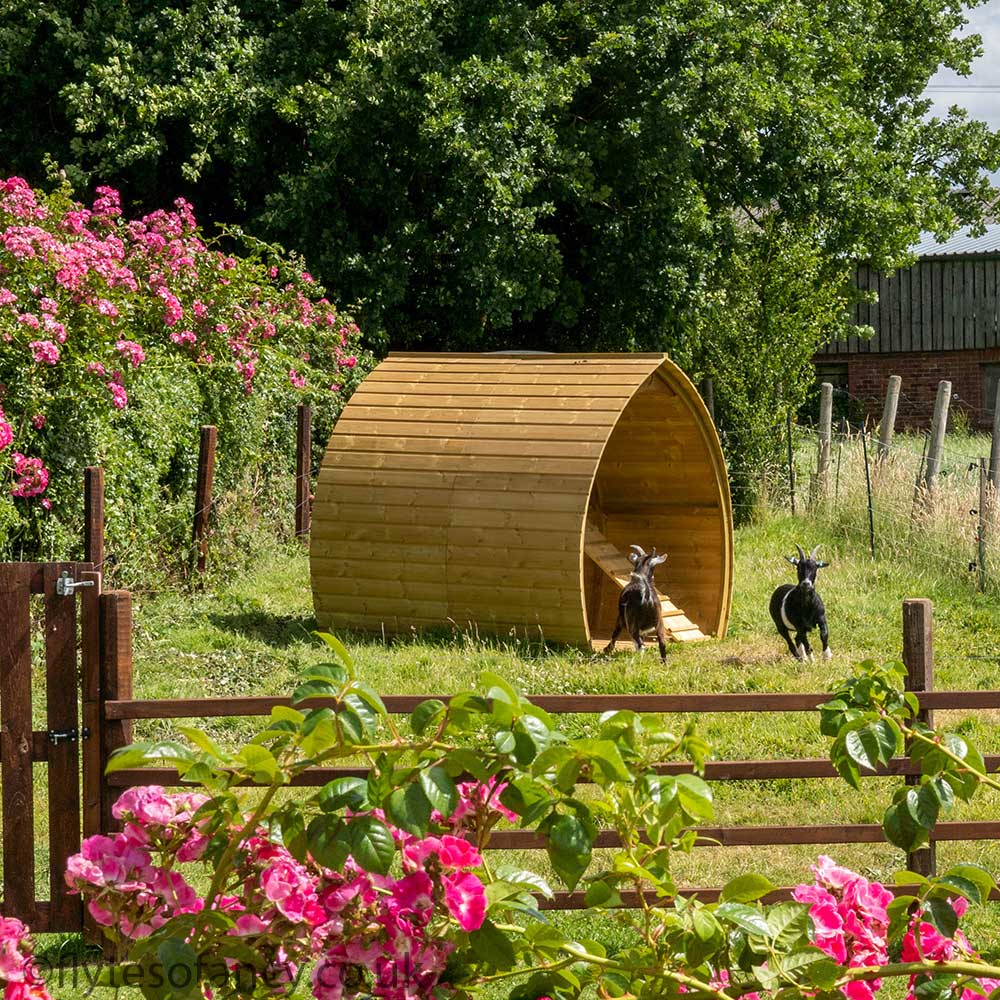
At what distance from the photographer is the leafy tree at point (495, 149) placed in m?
18.6

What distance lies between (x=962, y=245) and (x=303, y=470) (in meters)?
21.1

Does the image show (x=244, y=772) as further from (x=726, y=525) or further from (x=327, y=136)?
(x=327, y=136)

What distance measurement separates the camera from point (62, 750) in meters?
5.07

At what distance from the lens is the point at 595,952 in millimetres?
2400

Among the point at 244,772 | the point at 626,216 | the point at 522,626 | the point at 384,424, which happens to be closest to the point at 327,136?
the point at 626,216

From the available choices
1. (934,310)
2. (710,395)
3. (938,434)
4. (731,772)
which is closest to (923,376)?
(934,310)

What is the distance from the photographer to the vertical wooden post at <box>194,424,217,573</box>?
41.9 feet

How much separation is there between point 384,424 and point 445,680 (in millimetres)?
2728

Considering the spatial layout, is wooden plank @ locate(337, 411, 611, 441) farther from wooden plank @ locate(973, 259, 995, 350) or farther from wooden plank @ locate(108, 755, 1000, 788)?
wooden plank @ locate(973, 259, 995, 350)

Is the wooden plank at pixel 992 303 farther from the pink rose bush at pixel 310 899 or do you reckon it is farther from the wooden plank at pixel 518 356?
the pink rose bush at pixel 310 899

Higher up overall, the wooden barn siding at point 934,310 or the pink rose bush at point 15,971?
the wooden barn siding at point 934,310

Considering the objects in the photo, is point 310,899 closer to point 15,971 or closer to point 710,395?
point 15,971

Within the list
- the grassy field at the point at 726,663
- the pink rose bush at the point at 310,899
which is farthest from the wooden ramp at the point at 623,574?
the pink rose bush at the point at 310,899

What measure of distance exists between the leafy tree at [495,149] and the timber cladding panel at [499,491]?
6.03 metres
